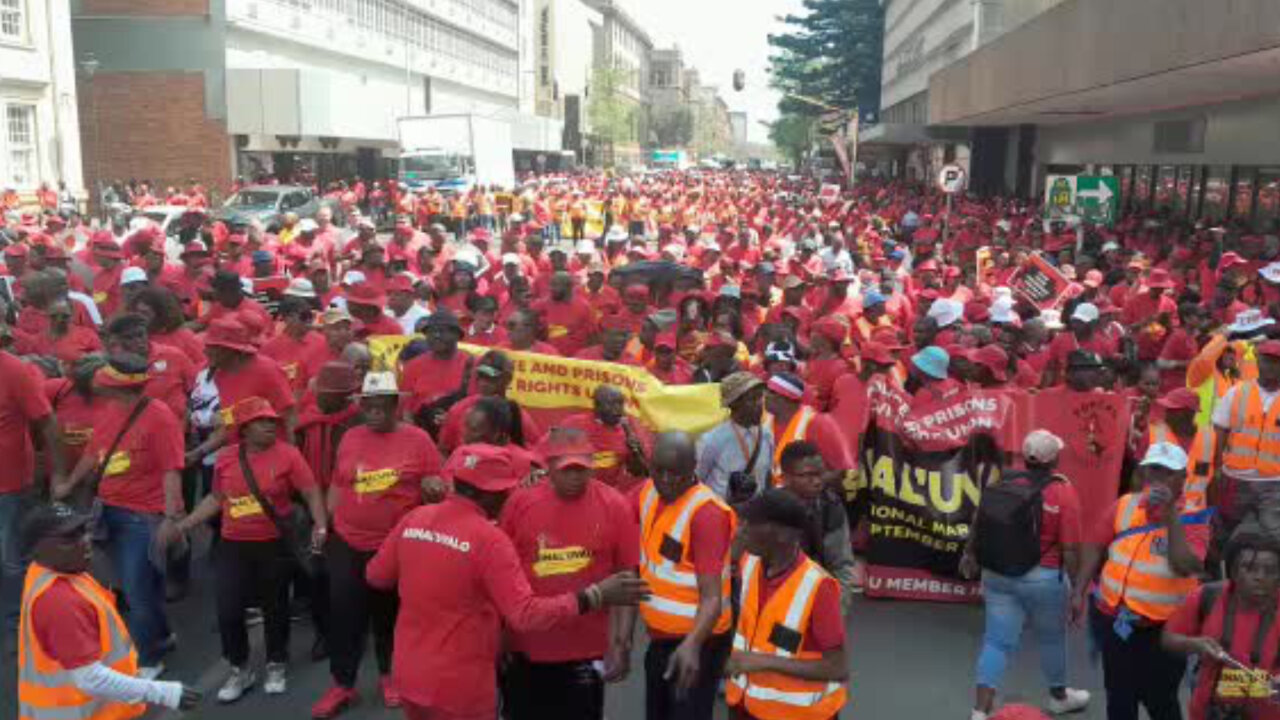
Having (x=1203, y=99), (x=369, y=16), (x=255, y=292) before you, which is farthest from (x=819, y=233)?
(x=369, y=16)

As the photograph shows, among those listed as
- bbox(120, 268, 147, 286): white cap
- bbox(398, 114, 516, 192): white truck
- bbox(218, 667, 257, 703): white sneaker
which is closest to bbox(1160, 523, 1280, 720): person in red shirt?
bbox(218, 667, 257, 703): white sneaker

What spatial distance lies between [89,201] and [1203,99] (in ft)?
104

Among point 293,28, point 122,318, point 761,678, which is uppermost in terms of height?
point 293,28

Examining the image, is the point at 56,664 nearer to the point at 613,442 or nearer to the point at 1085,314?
the point at 613,442

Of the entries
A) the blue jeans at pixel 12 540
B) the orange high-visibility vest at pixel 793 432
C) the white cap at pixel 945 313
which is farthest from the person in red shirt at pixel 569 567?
the white cap at pixel 945 313

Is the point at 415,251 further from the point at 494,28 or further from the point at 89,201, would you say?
the point at 494,28

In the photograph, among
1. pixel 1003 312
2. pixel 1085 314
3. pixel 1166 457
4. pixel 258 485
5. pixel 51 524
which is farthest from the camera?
pixel 1003 312

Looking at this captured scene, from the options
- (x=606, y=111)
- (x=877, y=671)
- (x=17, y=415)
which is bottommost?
(x=877, y=671)

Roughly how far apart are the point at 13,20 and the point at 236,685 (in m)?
31.1

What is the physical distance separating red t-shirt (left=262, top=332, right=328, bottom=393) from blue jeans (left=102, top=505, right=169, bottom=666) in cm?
166

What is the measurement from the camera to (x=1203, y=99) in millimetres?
19906

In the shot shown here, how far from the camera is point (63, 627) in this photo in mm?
4125

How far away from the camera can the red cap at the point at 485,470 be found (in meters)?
4.20

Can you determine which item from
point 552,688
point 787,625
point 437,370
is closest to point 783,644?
point 787,625
